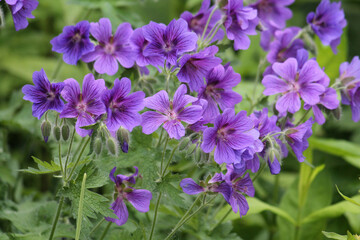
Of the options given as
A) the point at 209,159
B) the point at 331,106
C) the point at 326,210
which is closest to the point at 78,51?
the point at 209,159

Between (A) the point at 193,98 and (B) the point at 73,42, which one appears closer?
(A) the point at 193,98

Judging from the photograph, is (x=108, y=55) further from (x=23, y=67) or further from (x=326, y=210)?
(x=23, y=67)

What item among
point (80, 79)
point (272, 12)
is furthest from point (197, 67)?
point (80, 79)

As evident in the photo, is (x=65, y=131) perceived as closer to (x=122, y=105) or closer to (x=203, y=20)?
(x=122, y=105)

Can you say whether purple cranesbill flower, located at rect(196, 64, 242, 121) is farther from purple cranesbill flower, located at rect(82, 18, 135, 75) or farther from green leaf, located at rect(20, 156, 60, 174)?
green leaf, located at rect(20, 156, 60, 174)

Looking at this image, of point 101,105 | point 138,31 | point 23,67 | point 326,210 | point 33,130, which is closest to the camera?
point 101,105

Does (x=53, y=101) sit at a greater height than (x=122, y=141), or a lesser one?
greater
